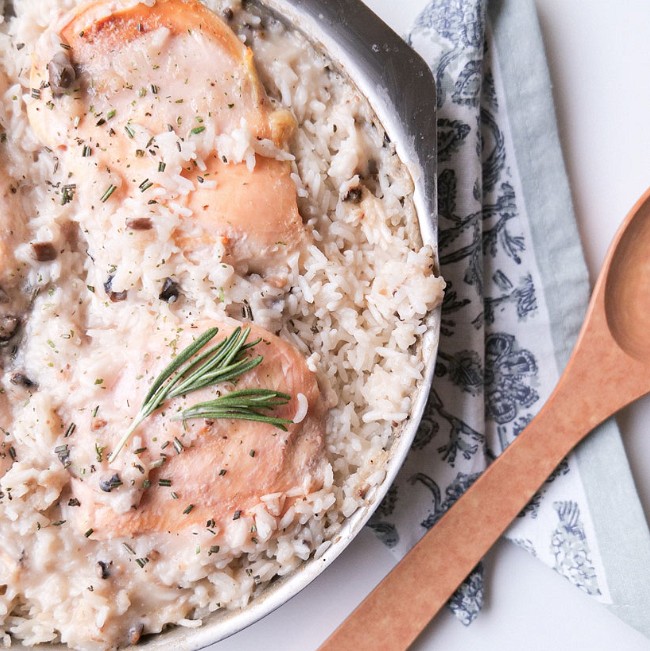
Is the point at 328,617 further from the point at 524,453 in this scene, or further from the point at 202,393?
the point at 202,393

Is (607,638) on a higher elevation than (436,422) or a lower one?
lower

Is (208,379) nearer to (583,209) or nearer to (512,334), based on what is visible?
(512,334)

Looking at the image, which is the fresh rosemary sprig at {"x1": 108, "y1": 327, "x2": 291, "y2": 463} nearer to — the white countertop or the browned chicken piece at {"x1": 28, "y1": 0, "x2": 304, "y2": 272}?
the browned chicken piece at {"x1": 28, "y1": 0, "x2": 304, "y2": 272}

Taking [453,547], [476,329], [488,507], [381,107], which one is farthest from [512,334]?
[381,107]

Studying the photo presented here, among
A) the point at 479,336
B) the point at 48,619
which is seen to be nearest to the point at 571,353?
the point at 479,336

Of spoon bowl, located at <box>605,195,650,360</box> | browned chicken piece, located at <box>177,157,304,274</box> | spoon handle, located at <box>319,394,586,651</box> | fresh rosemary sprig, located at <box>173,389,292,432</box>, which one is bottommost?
spoon handle, located at <box>319,394,586,651</box>

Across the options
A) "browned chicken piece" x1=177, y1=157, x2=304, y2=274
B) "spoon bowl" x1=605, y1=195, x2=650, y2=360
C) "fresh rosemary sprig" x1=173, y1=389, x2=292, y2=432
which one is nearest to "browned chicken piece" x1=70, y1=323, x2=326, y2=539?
"fresh rosemary sprig" x1=173, y1=389, x2=292, y2=432
